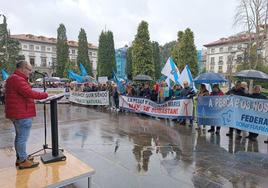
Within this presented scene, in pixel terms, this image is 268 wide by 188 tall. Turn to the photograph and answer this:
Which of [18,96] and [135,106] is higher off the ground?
[18,96]

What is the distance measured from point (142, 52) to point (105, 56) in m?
21.0

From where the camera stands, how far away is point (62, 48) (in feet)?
199

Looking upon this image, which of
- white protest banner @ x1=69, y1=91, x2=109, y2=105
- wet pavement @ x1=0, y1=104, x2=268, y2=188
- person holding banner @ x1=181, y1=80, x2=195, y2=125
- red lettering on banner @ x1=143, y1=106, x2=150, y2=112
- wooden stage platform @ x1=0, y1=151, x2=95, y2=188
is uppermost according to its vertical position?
person holding banner @ x1=181, y1=80, x2=195, y2=125

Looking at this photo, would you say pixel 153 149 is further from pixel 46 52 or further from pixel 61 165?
pixel 46 52

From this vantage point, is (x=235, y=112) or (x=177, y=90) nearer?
(x=235, y=112)

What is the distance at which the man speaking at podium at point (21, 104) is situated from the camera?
352cm

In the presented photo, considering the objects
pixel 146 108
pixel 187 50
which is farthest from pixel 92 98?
pixel 187 50

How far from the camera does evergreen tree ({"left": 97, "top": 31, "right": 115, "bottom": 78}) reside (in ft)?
174

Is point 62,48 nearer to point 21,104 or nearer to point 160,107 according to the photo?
point 160,107

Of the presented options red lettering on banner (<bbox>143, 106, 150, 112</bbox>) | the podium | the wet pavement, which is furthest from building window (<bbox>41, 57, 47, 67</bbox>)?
the podium

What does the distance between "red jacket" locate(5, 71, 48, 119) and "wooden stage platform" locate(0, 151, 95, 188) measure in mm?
839

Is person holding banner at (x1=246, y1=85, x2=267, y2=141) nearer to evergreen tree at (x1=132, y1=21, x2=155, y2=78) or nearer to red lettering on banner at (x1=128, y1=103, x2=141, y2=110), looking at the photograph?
→ red lettering on banner at (x1=128, y1=103, x2=141, y2=110)

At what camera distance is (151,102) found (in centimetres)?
1143

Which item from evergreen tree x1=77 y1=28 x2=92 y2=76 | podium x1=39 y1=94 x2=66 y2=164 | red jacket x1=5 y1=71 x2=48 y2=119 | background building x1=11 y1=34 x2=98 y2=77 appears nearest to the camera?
red jacket x1=5 y1=71 x2=48 y2=119
